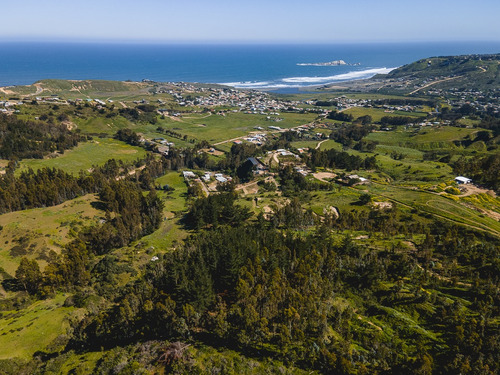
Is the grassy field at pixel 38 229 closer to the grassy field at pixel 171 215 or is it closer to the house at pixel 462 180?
the grassy field at pixel 171 215

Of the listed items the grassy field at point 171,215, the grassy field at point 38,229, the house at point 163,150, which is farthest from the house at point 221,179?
the grassy field at point 38,229

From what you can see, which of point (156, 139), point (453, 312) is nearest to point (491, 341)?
point (453, 312)

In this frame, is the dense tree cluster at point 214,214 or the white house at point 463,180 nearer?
the dense tree cluster at point 214,214

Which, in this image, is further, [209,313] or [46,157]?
[46,157]

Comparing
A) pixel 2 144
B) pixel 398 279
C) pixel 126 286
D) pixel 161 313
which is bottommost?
pixel 126 286

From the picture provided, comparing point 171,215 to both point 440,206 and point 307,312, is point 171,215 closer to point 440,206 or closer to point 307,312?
point 307,312

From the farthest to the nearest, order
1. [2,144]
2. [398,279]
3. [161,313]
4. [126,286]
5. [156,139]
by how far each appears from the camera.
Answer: [156,139], [2,144], [126,286], [398,279], [161,313]

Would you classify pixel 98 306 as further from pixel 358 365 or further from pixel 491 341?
pixel 491 341

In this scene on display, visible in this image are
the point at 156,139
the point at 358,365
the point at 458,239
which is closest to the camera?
the point at 358,365
